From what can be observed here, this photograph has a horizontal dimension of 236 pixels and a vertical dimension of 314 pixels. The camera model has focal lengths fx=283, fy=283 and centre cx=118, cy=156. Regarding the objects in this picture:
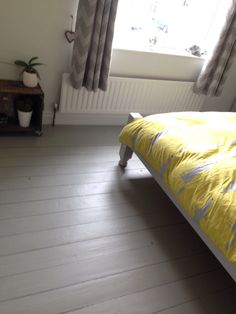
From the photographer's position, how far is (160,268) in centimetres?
167

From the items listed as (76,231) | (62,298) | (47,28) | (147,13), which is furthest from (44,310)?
(147,13)

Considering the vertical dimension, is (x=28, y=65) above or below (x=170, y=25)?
below

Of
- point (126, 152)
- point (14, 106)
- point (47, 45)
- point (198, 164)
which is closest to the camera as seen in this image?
point (198, 164)

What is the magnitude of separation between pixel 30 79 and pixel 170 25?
1.63 m

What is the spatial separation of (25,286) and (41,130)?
1606mm

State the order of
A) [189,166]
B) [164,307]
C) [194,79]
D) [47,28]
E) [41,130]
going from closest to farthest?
[164,307] → [189,166] → [47,28] → [41,130] → [194,79]

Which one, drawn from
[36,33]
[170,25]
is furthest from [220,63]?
[36,33]

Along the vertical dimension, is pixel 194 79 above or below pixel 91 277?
above

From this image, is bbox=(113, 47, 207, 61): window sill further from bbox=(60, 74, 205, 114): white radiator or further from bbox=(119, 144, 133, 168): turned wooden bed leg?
bbox=(119, 144, 133, 168): turned wooden bed leg

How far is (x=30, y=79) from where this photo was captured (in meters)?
2.43

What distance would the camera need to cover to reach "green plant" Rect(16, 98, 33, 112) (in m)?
2.51

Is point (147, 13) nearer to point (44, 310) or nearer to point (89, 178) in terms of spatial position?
point (89, 178)

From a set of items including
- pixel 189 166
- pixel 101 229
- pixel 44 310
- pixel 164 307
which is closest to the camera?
pixel 44 310

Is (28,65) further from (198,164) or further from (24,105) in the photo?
(198,164)
